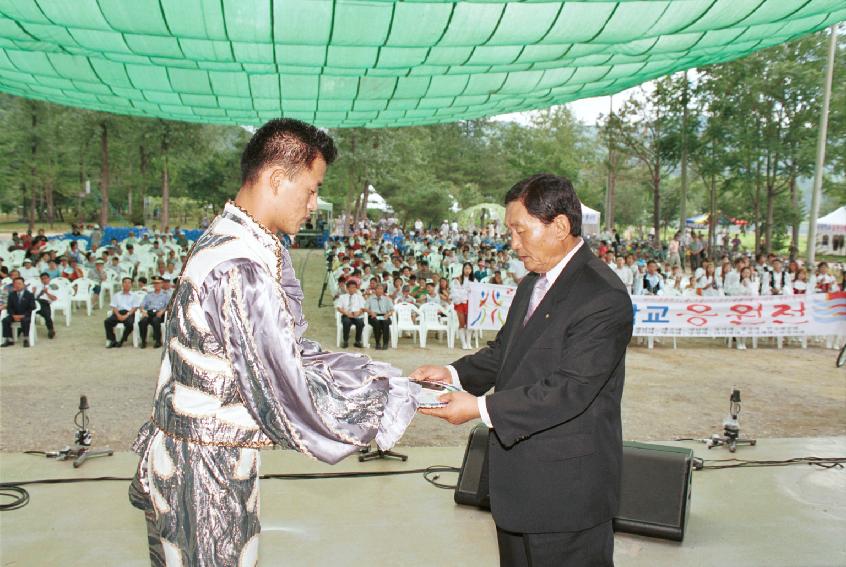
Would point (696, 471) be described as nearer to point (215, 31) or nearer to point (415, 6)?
point (415, 6)

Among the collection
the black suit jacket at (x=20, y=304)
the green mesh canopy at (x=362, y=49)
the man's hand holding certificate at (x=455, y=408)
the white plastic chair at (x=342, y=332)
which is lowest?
the white plastic chair at (x=342, y=332)

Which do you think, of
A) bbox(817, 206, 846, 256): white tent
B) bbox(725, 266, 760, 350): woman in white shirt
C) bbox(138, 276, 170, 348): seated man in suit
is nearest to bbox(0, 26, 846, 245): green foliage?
bbox(817, 206, 846, 256): white tent

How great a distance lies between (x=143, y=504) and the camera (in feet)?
6.56

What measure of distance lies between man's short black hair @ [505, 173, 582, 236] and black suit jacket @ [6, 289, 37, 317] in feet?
31.2

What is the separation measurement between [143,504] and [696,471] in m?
4.06

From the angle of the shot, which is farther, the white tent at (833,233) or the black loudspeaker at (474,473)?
the white tent at (833,233)

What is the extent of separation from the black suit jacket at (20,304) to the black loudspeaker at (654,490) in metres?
8.22

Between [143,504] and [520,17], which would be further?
[520,17]

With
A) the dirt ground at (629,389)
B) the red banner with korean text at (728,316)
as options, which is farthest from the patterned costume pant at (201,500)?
the red banner with korean text at (728,316)

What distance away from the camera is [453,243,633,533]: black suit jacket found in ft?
7.00

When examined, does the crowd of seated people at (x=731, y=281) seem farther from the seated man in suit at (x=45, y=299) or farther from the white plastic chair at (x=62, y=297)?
the white plastic chair at (x=62, y=297)

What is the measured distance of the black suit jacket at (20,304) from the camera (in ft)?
32.1

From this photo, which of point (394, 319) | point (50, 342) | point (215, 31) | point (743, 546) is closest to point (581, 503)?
point (743, 546)

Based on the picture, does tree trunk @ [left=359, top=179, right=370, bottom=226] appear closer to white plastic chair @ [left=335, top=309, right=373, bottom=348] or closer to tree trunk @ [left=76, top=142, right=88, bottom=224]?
tree trunk @ [left=76, top=142, right=88, bottom=224]
